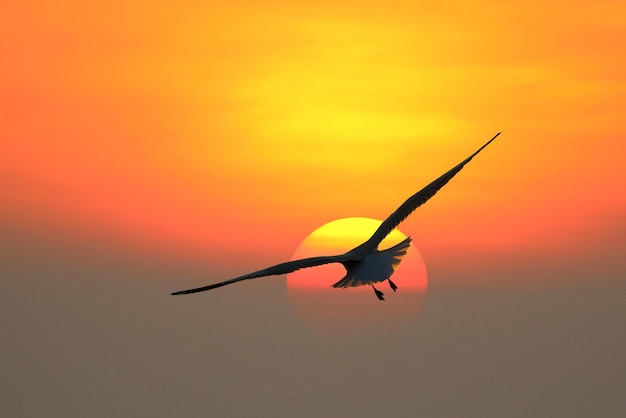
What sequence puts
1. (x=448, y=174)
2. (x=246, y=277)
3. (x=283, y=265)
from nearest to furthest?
(x=246, y=277), (x=283, y=265), (x=448, y=174)

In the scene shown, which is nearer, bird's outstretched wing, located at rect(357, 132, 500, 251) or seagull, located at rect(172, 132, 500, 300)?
seagull, located at rect(172, 132, 500, 300)

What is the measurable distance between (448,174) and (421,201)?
1.68 meters

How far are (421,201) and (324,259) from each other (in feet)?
30.2

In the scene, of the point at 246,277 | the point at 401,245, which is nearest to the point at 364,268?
the point at 401,245

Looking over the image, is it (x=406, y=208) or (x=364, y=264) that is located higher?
(x=406, y=208)

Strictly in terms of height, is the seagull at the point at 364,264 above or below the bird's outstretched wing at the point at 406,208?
below

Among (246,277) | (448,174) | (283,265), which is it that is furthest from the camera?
(448,174)

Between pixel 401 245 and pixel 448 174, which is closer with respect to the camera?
pixel 401 245

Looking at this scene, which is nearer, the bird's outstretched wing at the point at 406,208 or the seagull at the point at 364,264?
the seagull at the point at 364,264

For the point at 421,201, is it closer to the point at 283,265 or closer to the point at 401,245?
the point at 401,245

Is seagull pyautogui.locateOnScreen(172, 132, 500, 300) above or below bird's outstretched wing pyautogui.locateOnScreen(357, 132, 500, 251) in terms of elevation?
below

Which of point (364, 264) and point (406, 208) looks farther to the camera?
point (406, 208)

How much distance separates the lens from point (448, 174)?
47.7 meters

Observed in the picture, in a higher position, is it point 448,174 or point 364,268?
point 448,174
